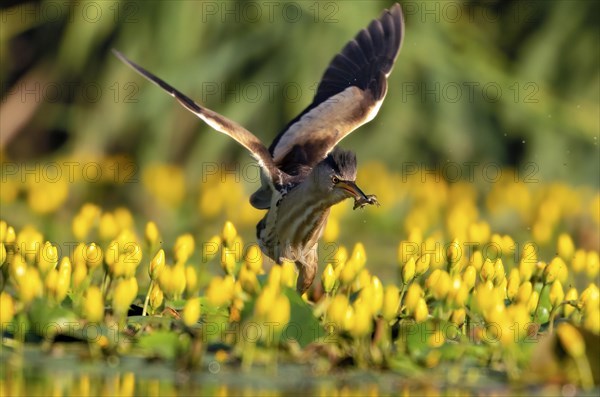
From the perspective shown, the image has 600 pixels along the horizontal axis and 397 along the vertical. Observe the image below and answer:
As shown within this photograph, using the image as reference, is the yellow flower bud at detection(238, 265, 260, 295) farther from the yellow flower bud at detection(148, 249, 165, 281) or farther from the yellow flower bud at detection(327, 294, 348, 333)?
the yellow flower bud at detection(327, 294, 348, 333)

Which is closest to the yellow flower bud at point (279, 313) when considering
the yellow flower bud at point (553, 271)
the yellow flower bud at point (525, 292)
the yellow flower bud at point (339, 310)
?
the yellow flower bud at point (339, 310)

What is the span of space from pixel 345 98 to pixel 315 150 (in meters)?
0.49

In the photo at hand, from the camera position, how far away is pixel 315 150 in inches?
280

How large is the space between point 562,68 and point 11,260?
7458 mm

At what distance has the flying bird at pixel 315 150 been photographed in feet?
19.9

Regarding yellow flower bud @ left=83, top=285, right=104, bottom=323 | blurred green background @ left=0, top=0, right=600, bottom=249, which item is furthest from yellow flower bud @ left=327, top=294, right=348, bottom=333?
blurred green background @ left=0, top=0, right=600, bottom=249

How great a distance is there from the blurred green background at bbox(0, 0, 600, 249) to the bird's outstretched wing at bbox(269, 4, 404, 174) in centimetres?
263

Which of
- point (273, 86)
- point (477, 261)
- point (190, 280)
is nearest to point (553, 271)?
point (477, 261)

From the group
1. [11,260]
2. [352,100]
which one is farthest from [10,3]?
[11,260]

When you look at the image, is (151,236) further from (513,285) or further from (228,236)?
(513,285)

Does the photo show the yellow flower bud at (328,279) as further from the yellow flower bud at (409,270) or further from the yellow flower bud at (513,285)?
the yellow flower bud at (513,285)

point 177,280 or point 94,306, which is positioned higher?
point 177,280

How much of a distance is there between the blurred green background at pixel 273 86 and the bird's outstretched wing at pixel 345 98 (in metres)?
2.63

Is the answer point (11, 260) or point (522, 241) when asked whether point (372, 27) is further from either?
point (11, 260)
